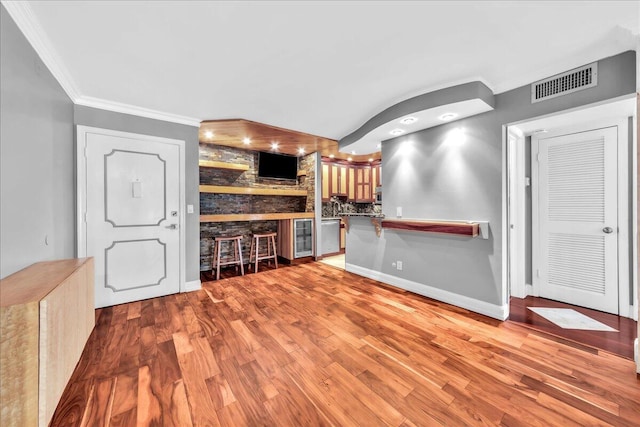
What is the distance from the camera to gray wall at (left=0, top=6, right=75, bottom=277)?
143 cm

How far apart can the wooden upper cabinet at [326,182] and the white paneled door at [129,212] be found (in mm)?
3305

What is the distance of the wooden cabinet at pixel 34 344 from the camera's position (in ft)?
3.41

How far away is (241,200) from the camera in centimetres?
500

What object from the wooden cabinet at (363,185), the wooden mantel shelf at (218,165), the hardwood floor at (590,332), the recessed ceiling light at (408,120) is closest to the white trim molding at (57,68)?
the wooden mantel shelf at (218,165)

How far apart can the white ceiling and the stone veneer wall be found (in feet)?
6.68

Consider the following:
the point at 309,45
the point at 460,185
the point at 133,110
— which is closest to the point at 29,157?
the point at 133,110

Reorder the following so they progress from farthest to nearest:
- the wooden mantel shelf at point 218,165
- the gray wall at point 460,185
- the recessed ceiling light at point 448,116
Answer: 1. the wooden mantel shelf at point 218,165
2. the recessed ceiling light at point 448,116
3. the gray wall at point 460,185

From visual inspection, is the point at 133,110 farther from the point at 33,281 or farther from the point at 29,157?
the point at 33,281

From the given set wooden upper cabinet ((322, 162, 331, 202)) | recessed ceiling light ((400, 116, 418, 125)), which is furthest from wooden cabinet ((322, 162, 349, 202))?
recessed ceiling light ((400, 116, 418, 125))

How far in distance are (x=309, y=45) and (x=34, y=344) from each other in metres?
2.40

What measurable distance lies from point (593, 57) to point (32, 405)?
4.25 metres

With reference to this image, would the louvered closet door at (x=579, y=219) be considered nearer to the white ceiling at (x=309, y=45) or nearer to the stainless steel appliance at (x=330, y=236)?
the white ceiling at (x=309, y=45)

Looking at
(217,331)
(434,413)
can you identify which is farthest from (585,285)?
(217,331)

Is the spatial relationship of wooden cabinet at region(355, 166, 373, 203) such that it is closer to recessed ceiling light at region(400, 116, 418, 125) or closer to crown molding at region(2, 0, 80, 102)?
recessed ceiling light at region(400, 116, 418, 125)
